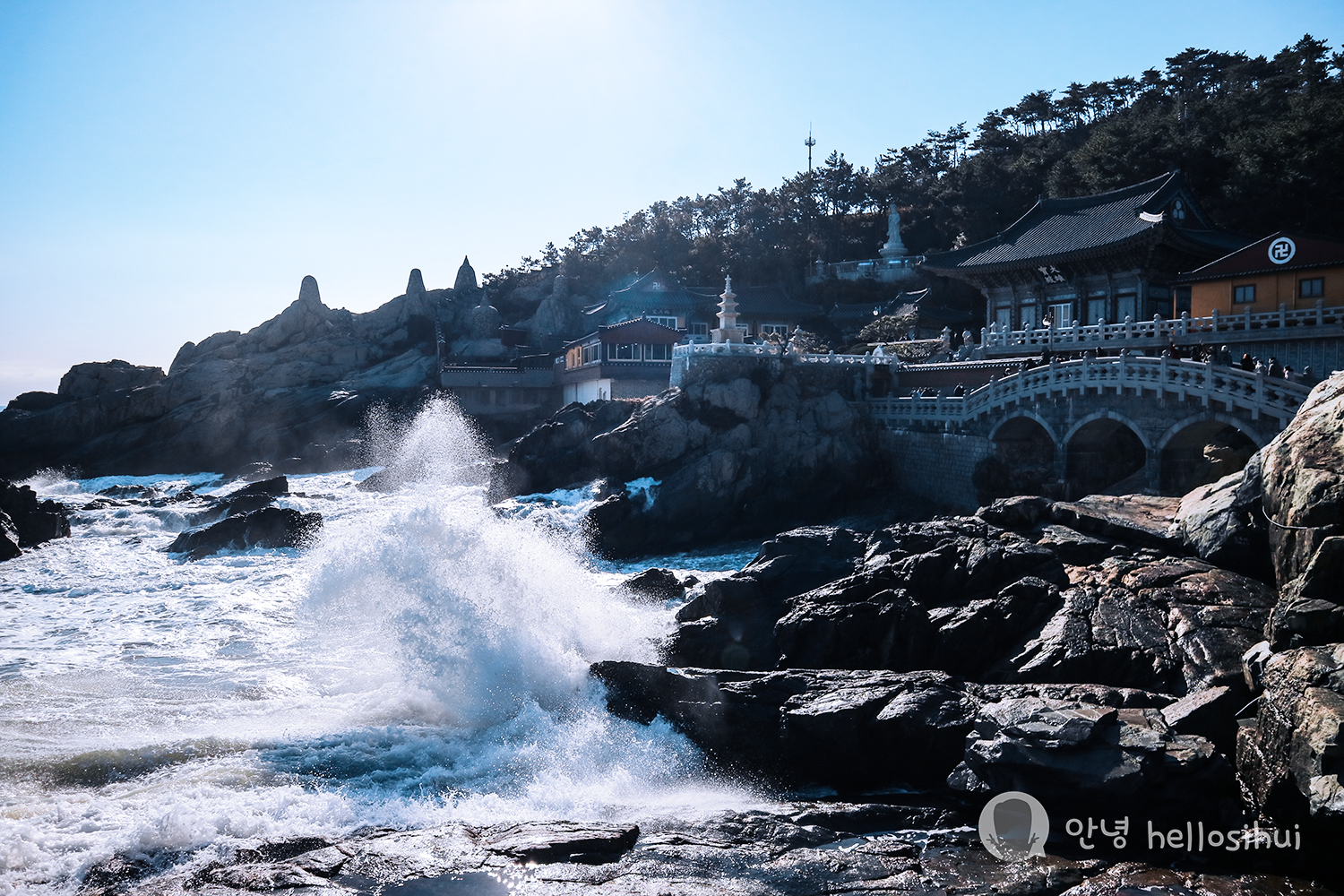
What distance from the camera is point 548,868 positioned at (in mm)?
10023

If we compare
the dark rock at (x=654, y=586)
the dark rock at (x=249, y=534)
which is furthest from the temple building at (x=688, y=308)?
the dark rock at (x=654, y=586)

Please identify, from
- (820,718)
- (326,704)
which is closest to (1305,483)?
(820,718)

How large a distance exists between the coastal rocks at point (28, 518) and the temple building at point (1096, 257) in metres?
38.7

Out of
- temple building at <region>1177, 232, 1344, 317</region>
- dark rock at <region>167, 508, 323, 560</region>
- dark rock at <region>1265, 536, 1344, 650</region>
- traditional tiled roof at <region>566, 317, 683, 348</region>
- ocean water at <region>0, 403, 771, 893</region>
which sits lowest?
ocean water at <region>0, 403, 771, 893</region>

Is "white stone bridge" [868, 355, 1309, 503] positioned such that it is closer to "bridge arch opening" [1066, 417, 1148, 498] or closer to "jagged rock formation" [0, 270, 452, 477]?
"bridge arch opening" [1066, 417, 1148, 498]

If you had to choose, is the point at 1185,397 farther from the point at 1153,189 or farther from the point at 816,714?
the point at 816,714

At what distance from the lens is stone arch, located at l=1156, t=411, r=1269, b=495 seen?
22359 millimetres

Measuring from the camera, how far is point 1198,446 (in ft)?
83.5

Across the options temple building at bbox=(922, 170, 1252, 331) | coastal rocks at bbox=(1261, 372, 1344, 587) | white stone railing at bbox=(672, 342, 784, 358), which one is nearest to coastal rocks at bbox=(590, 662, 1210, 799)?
coastal rocks at bbox=(1261, 372, 1344, 587)

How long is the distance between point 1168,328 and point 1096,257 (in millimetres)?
6331

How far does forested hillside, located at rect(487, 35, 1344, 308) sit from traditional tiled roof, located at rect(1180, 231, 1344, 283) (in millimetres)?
16174

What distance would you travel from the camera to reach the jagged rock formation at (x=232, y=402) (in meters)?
51.2

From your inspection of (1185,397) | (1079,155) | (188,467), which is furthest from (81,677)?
(1079,155)

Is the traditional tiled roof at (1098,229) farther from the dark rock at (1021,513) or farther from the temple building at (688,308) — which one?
the dark rock at (1021,513)
